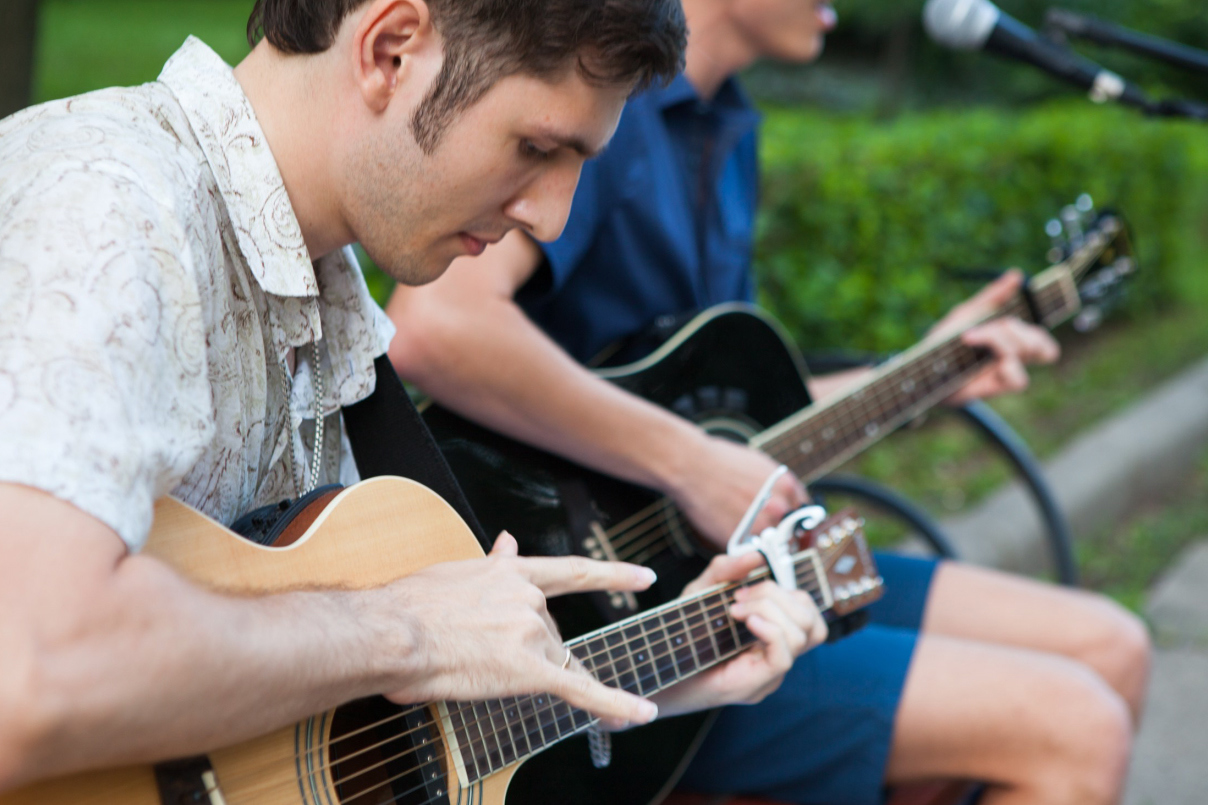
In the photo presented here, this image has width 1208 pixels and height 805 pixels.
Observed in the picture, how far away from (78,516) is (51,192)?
29 cm

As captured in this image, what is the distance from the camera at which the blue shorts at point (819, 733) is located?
1839 millimetres

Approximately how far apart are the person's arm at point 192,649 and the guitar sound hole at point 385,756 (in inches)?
3.9

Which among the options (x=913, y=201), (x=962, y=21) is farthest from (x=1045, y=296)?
(x=913, y=201)

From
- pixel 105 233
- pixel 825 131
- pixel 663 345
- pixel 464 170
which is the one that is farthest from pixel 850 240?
pixel 105 233

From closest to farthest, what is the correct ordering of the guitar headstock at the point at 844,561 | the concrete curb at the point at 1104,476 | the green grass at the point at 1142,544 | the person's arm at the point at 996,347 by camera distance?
the guitar headstock at the point at 844,561, the person's arm at the point at 996,347, the concrete curb at the point at 1104,476, the green grass at the point at 1142,544

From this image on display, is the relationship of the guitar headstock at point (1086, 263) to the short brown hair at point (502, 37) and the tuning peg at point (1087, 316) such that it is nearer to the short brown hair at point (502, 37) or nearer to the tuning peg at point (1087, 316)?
the tuning peg at point (1087, 316)

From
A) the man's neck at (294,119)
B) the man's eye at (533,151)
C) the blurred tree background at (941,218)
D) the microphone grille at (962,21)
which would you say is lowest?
the blurred tree background at (941,218)

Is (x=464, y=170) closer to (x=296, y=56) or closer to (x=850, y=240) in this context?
(x=296, y=56)

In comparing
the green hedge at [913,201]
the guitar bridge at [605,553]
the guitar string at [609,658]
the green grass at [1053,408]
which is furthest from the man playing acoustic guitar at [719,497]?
the green hedge at [913,201]

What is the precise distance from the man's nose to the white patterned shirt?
26cm

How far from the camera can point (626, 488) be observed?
76.5 inches

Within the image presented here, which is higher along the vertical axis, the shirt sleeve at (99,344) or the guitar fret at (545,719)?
the shirt sleeve at (99,344)

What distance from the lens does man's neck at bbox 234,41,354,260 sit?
3.98 ft

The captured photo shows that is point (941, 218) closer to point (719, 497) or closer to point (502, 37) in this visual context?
point (719, 497)
